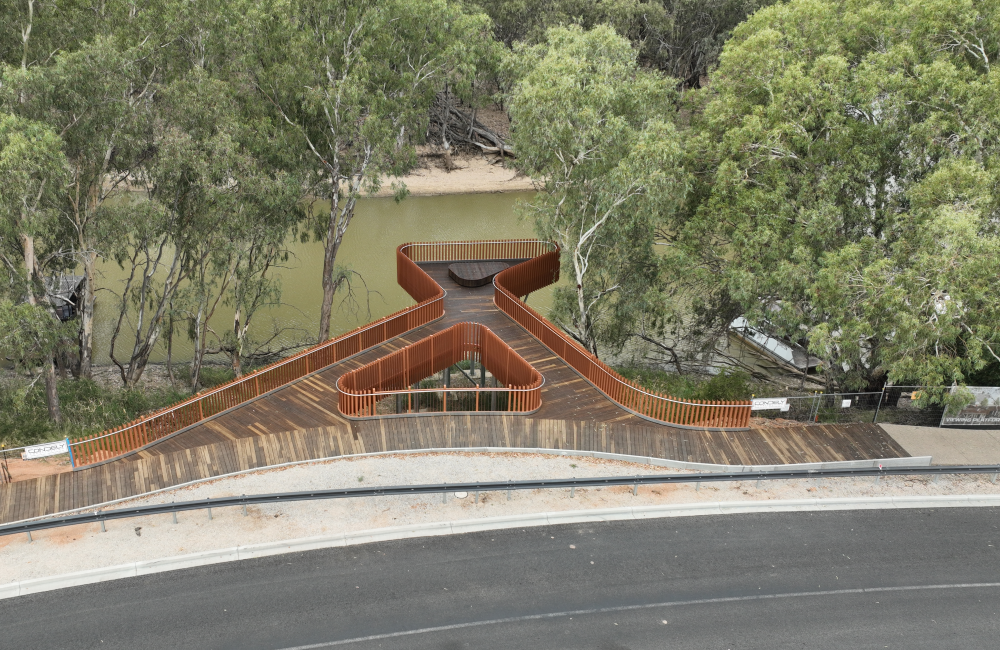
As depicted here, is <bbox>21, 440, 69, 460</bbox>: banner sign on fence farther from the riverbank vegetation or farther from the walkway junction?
the riverbank vegetation

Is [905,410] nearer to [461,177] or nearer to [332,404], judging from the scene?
[332,404]

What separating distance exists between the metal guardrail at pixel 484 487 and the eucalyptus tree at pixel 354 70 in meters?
13.2

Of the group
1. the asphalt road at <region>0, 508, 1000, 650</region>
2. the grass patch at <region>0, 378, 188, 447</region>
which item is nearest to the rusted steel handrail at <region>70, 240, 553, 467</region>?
the grass patch at <region>0, 378, 188, 447</region>

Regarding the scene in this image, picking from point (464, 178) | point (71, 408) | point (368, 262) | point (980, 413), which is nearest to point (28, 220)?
point (71, 408)

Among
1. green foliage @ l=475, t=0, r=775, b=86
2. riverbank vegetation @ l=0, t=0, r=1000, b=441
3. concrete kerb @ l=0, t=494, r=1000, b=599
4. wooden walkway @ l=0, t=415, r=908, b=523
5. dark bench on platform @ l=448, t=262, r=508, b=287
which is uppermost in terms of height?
green foliage @ l=475, t=0, r=775, b=86

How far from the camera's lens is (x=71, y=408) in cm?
2234

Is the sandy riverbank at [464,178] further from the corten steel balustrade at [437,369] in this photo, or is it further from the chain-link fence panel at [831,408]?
the chain-link fence panel at [831,408]

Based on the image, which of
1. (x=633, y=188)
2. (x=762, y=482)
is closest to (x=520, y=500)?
(x=762, y=482)

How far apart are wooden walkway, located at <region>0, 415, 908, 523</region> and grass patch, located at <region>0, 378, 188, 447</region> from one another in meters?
4.65

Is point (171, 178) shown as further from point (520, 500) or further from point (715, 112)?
point (715, 112)

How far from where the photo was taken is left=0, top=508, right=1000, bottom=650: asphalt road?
1227cm

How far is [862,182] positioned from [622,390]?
29.6 ft

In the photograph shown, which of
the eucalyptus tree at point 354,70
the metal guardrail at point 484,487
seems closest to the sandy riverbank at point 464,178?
the eucalyptus tree at point 354,70

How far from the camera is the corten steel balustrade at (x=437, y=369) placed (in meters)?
18.6
